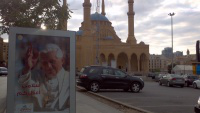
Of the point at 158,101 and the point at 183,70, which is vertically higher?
the point at 183,70

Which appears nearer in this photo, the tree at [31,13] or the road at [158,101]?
the tree at [31,13]

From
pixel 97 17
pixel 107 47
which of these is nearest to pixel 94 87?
pixel 107 47

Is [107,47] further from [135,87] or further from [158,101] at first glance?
[158,101]

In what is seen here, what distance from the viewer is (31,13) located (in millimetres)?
11094

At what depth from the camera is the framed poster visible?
5.16 m

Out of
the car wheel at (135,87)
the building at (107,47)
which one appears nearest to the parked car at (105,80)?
the car wheel at (135,87)

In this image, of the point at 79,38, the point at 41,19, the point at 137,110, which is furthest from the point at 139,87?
the point at 79,38

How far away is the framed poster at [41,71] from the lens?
5156 mm

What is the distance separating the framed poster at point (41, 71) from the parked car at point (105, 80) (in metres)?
13.1

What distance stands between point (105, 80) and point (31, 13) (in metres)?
8.94

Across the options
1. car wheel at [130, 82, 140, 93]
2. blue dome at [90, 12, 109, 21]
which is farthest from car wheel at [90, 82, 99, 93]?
blue dome at [90, 12, 109, 21]

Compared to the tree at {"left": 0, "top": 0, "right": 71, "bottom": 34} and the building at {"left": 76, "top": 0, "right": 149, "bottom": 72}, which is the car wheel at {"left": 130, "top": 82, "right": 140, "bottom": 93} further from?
the building at {"left": 76, "top": 0, "right": 149, "bottom": 72}

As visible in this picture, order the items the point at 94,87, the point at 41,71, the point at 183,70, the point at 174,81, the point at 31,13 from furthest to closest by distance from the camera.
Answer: the point at 183,70, the point at 174,81, the point at 94,87, the point at 31,13, the point at 41,71

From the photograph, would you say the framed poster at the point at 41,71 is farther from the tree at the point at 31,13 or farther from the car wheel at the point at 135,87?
the car wheel at the point at 135,87
